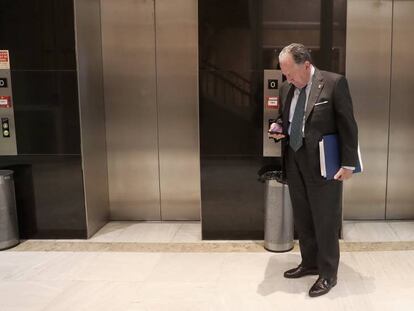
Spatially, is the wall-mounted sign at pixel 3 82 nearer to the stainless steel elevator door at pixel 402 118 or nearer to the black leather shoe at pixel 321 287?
the black leather shoe at pixel 321 287

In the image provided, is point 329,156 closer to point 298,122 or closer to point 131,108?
point 298,122

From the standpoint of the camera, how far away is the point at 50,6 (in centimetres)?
420

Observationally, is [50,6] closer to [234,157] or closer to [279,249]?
[234,157]

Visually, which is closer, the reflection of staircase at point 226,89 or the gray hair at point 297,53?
the gray hair at point 297,53

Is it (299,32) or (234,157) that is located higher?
(299,32)

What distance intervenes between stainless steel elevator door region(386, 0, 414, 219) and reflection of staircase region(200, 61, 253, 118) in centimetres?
177

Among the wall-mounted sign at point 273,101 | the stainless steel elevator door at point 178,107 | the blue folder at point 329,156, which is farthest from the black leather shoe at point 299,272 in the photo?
the stainless steel elevator door at point 178,107

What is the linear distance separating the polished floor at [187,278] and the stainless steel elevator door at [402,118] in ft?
1.84

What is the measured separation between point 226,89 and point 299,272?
1.69 meters

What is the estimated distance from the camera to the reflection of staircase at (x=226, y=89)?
4.15m

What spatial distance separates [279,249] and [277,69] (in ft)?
5.31

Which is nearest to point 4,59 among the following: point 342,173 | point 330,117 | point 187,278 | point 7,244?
point 7,244

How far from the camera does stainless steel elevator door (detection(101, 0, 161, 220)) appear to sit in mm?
4938

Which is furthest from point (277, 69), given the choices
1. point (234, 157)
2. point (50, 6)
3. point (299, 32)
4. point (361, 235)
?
point (50, 6)
